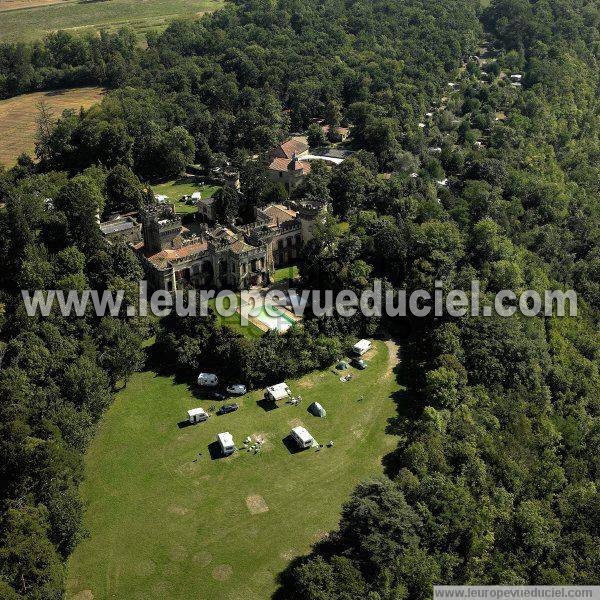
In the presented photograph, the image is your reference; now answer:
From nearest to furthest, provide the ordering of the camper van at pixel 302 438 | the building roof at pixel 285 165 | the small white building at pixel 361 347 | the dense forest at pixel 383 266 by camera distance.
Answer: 1. the dense forest at pixel 383 266
2. the camper van at pixel 302 438
3. the small white building at pixel 361 347
4. the building roof at pixel 285 165

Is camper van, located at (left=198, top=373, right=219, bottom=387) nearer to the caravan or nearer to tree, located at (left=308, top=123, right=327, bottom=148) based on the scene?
the caravan

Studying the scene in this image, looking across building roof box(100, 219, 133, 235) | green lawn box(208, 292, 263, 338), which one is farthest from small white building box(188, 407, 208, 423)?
building roof box(100, 219, 133, 235)

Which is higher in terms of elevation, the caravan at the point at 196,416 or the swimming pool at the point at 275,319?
the swimming pool at the point at 275,319

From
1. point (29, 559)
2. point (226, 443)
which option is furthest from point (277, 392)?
point (29, 559)

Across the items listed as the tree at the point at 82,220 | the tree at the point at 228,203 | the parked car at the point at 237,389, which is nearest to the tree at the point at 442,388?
the parked car at the point at 237,389

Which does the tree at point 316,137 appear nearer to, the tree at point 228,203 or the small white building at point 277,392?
the tree at point 228,203

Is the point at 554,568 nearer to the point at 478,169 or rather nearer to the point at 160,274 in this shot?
the point at 160,274
